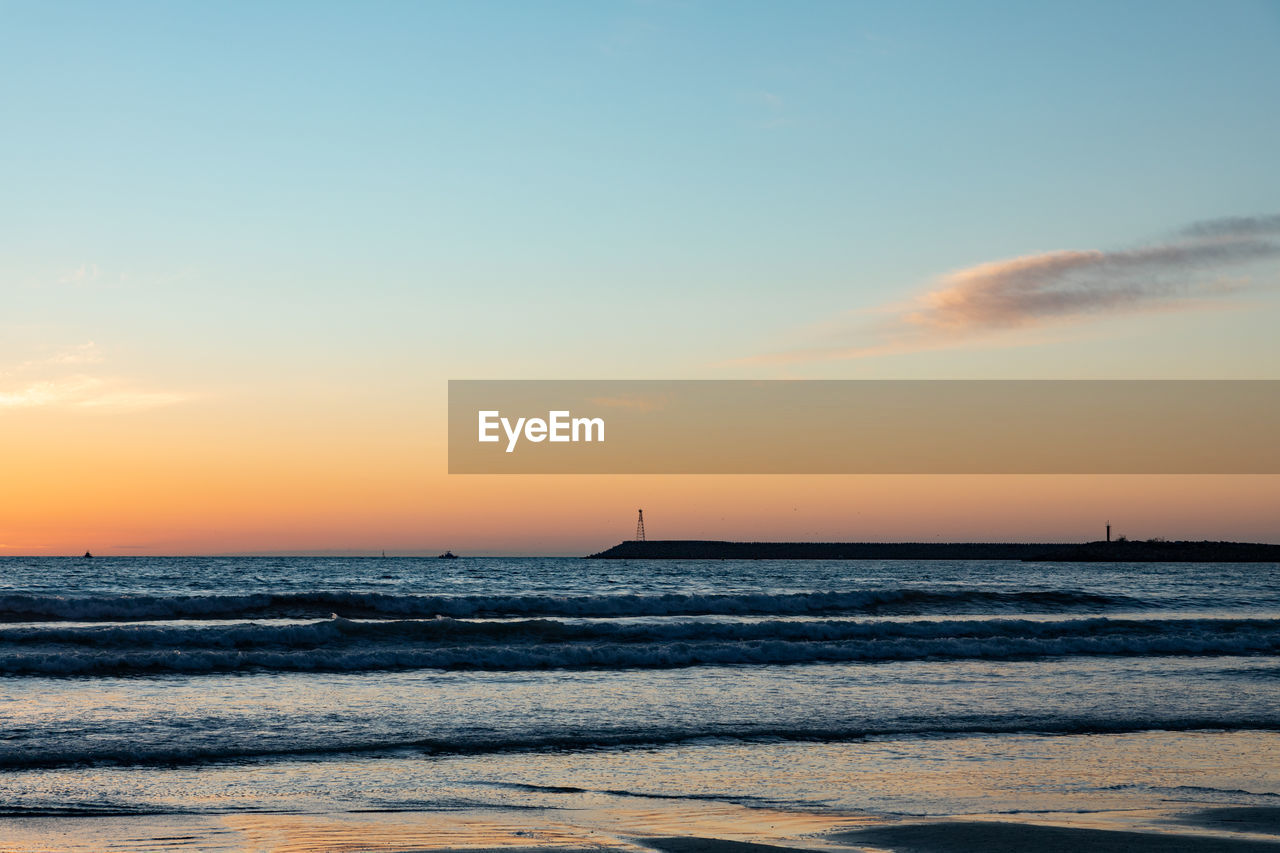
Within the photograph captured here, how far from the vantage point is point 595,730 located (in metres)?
13.1

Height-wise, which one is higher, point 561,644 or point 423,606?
point 561,644

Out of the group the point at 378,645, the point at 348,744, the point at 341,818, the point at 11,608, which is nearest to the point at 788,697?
the point at 348,744

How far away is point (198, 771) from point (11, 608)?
2325 cm

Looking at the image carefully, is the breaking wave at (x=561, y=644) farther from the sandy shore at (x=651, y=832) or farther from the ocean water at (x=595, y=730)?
the sandy shore at (x=651, y=832)

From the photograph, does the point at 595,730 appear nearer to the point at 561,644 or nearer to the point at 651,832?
the point at 651,832

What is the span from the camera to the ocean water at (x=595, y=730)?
898 cm

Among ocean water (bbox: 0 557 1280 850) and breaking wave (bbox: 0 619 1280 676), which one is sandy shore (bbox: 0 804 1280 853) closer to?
ocean water (bbox: 0 557 1280 850)

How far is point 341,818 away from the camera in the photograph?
871 centimetres

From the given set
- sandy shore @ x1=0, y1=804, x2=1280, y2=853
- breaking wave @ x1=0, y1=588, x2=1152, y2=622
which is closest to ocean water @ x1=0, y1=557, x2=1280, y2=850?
sandy shore @ x1=0, y1=804, x2=1280, y2=853

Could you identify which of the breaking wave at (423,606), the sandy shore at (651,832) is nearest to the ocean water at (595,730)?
the sandy shore at (651,832)

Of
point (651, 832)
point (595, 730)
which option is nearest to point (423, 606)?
point (595, 730)

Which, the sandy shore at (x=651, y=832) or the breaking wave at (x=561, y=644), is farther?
the breaking wave at (x=561, y=644)

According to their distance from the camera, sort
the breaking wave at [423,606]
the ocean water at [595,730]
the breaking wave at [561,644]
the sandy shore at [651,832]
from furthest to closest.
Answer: the breaking wave at [423,606], the breaking wave at [561,644], the ocean water at [595,730], the sandy shore at [651,832]

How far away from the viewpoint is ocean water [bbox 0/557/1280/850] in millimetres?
8984
